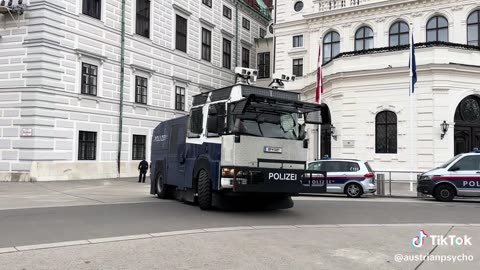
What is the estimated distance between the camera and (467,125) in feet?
89.8

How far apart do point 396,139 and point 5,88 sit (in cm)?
2233

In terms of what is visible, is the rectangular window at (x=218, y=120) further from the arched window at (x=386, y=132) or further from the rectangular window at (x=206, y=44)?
the rectangular window at (x=206, y=44)

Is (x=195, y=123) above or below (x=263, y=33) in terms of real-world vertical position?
below

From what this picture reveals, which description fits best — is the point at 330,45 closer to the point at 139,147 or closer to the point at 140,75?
the point at 140,75

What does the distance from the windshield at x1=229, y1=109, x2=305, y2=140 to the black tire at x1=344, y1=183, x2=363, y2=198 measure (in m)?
7.85

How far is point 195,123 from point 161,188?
4266 millimetres

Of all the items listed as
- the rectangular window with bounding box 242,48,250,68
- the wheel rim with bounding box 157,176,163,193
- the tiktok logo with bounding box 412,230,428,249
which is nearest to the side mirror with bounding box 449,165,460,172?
the tiktok logo with bounding box 412,230,428,249

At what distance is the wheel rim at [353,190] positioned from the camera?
1998 cm

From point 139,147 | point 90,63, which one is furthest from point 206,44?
point 90,63

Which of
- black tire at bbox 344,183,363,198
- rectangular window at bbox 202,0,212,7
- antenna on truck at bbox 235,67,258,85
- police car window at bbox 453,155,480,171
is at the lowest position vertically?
black tire at bbox 344,183,363,198

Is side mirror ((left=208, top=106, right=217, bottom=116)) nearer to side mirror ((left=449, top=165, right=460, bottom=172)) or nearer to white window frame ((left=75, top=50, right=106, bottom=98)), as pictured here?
side mirror ((left=449, top=165, right=460, bottom=172))

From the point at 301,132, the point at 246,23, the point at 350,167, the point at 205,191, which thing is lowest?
the point at 205,191

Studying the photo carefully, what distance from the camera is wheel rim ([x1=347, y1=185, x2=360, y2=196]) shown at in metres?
Answer: 20.0

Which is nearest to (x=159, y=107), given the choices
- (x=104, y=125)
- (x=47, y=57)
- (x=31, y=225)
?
(x=104, y=125)
